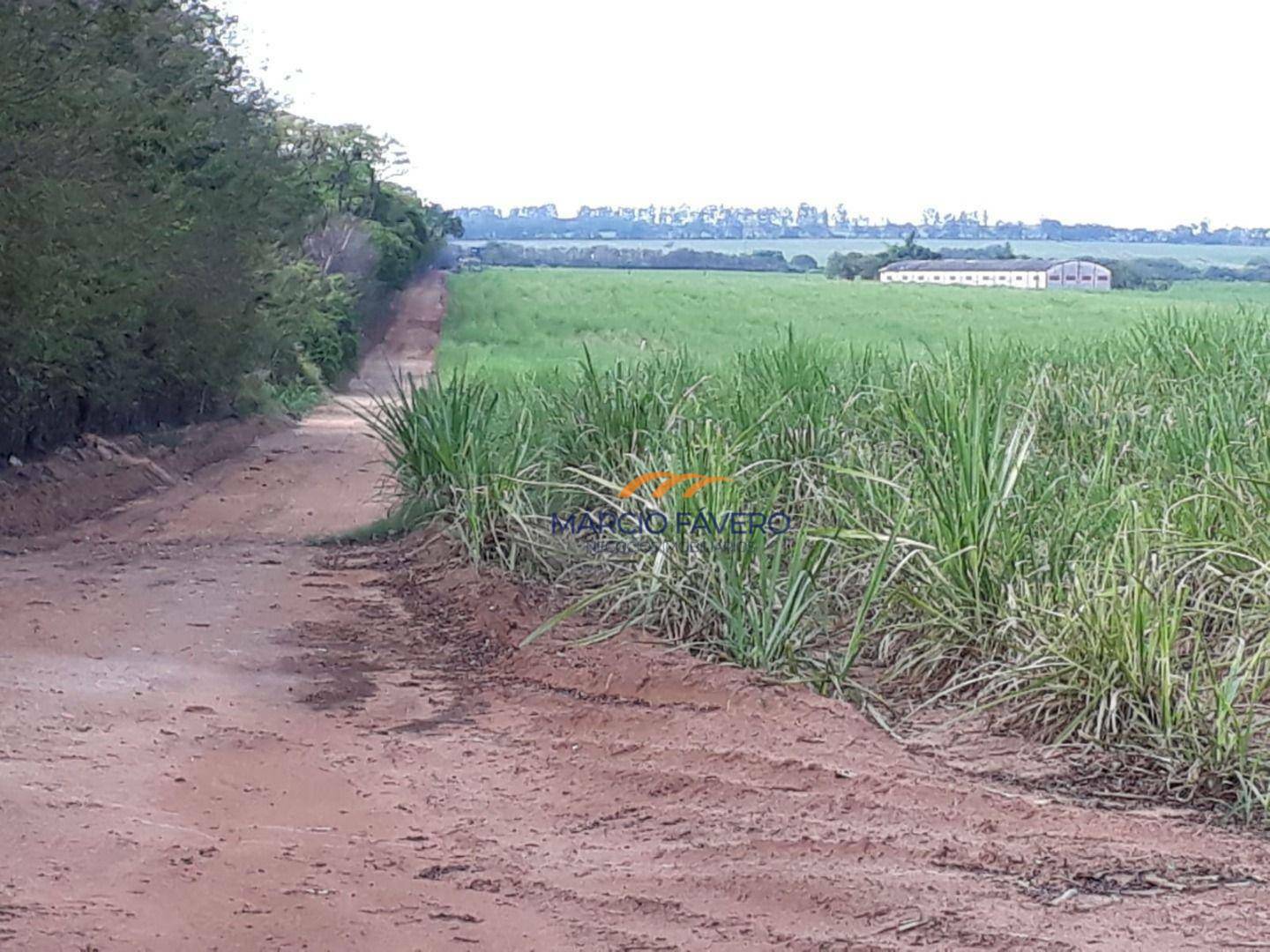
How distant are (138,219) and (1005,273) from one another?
3253 centimetres

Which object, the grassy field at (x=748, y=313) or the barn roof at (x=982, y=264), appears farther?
the barn roof at (x=982, y=264)

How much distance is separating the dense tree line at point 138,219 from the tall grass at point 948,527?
365 centimetres

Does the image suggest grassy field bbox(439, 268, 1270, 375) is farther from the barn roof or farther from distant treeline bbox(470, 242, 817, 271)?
distant treeline bbox(470, 242, 817, 271)

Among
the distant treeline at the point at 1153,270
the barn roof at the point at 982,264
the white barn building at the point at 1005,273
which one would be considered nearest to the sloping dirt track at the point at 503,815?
the distant treeline at the point at 1153,270

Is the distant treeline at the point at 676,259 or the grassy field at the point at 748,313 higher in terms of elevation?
the distant treeline at the point at 676,259

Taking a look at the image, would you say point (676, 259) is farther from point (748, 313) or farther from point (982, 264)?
point (748, 313)

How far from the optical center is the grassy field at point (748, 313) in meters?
20.2

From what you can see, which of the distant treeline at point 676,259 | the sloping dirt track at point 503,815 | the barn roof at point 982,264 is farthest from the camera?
the distant treeline at point 676,259

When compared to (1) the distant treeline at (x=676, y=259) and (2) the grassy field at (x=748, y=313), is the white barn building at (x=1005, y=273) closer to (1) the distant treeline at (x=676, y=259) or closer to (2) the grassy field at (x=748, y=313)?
(2) the grassy field at (x=748, y=313)

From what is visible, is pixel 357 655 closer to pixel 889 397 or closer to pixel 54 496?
pixel 889 397

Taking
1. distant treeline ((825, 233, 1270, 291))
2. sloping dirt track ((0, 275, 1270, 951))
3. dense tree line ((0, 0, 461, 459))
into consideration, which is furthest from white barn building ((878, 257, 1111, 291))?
sloping dirt track ((0, 275, 1270, 951))

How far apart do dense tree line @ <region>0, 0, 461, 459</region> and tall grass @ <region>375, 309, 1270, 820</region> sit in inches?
144

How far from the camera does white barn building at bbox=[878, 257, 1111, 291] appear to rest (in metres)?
35.5

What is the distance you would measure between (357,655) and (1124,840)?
4.64 m
